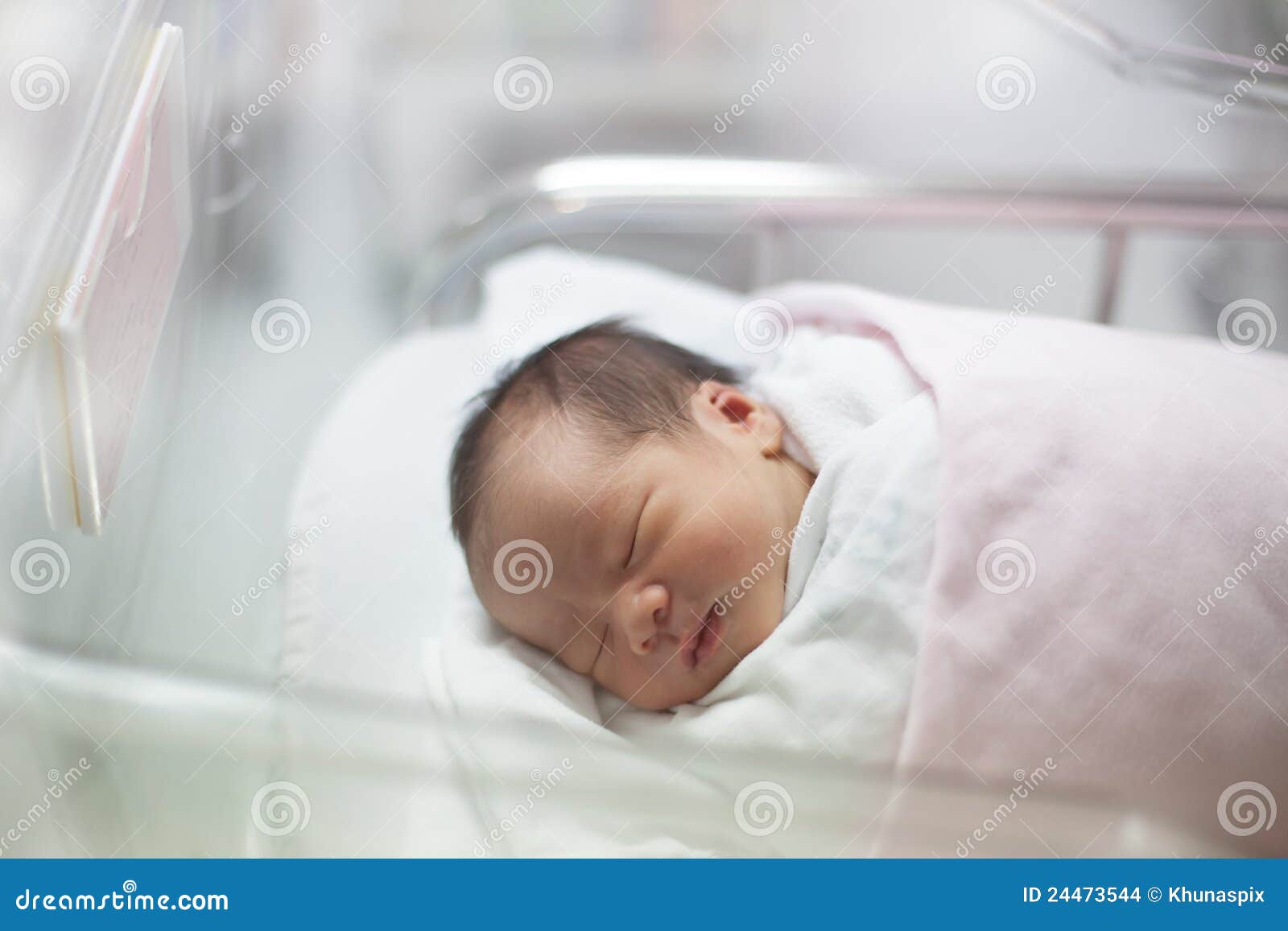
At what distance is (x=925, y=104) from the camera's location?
6.18 ft

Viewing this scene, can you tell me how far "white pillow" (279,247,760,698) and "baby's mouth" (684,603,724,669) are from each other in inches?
9.2

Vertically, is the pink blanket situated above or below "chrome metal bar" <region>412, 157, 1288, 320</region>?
below

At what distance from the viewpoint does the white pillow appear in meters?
1.03

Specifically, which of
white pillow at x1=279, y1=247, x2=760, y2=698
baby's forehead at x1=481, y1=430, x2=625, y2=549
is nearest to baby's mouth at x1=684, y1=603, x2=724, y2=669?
baby's forehead at x1=481, y1=430, x2=625, y2=549

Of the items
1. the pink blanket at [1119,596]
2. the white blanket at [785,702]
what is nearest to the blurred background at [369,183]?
the white blanket at [785,702]

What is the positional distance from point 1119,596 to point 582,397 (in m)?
0.45

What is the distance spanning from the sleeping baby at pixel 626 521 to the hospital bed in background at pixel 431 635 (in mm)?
105

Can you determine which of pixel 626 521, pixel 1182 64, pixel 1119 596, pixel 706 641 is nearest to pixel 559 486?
pixel 626 521

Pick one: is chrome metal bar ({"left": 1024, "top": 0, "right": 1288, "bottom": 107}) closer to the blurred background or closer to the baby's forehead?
the blurred background

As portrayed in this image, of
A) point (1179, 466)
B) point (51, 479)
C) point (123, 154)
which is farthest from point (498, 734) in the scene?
point (1179, 466)

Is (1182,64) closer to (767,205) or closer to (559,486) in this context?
(767,205)

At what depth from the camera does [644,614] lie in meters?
0.87

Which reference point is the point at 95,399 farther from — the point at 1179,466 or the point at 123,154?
the point at 1179,466

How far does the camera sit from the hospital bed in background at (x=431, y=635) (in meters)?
0.62
